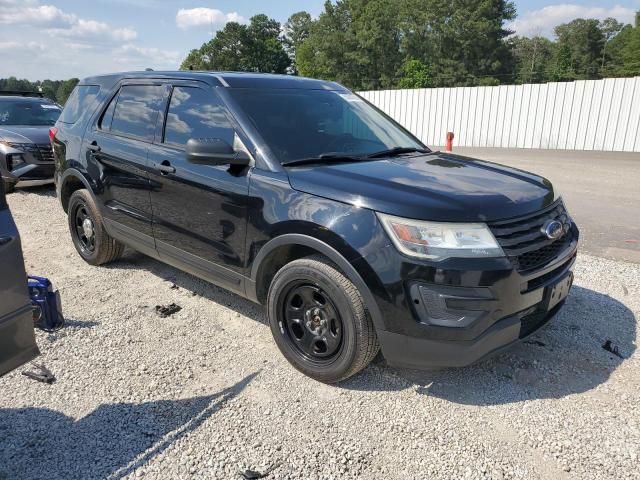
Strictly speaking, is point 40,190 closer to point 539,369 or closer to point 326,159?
point 326,159

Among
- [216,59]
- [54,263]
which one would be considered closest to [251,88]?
[54,263]

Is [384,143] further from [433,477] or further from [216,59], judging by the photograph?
[216,59]

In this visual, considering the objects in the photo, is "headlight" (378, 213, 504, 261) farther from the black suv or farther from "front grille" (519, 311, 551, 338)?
"front grille" (519, 311, 551, 338)

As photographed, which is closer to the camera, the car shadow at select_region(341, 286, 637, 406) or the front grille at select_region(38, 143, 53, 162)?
the car shadow at select_region(341, 286, 637, 406)

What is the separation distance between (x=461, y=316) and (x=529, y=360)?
3.66ft

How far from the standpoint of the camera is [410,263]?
8.29 ft

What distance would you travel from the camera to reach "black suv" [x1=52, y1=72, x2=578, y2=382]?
8.41ft

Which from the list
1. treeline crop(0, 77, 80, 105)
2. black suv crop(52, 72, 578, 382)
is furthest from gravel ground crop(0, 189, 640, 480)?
treeline crop(0, 77, 80, 105)

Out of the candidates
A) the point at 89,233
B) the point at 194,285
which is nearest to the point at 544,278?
the point at 194,285

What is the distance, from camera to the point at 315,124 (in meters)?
3.60

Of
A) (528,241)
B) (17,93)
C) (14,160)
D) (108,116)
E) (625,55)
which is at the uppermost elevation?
(625,55)

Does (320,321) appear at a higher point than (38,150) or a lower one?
lower

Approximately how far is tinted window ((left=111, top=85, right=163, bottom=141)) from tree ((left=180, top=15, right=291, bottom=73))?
74260mm

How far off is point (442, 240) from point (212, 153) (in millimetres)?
1516
